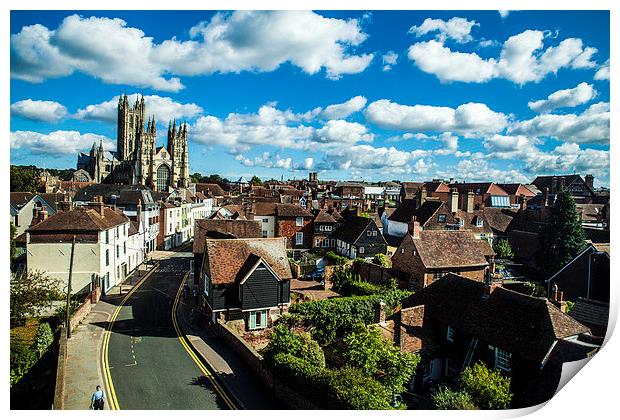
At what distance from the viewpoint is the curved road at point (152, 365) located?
1295 centimetres

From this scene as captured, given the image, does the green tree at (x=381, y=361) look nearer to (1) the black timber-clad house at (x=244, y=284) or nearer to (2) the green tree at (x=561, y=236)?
(1) the black timber-clad house at (x=244, y=284)

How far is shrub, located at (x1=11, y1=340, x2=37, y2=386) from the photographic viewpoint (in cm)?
1612

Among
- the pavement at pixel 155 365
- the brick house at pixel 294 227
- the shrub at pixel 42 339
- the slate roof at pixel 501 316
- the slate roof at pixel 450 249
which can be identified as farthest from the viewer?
the brick house at pixel 294 227

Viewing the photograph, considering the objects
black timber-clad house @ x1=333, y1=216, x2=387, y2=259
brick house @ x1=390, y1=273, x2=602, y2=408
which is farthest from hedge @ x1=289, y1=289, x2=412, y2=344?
black timber-clad house @ x1=333, y1=216, x2=387, y2=259

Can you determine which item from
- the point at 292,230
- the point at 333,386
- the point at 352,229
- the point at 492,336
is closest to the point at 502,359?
the point at 492,336

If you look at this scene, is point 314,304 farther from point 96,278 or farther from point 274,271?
point 96,278

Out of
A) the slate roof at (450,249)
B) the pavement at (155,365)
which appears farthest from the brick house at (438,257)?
the pavement at (155,365)

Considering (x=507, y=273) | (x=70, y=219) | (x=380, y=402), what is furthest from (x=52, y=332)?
(x=507, y=273)

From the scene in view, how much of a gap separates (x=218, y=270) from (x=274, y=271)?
8.59ft

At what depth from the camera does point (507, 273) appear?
30.0 metres

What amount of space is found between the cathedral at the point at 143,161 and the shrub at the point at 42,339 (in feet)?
192

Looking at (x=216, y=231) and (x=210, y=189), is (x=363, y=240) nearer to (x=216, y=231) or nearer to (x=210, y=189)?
(x=216, y=231)
